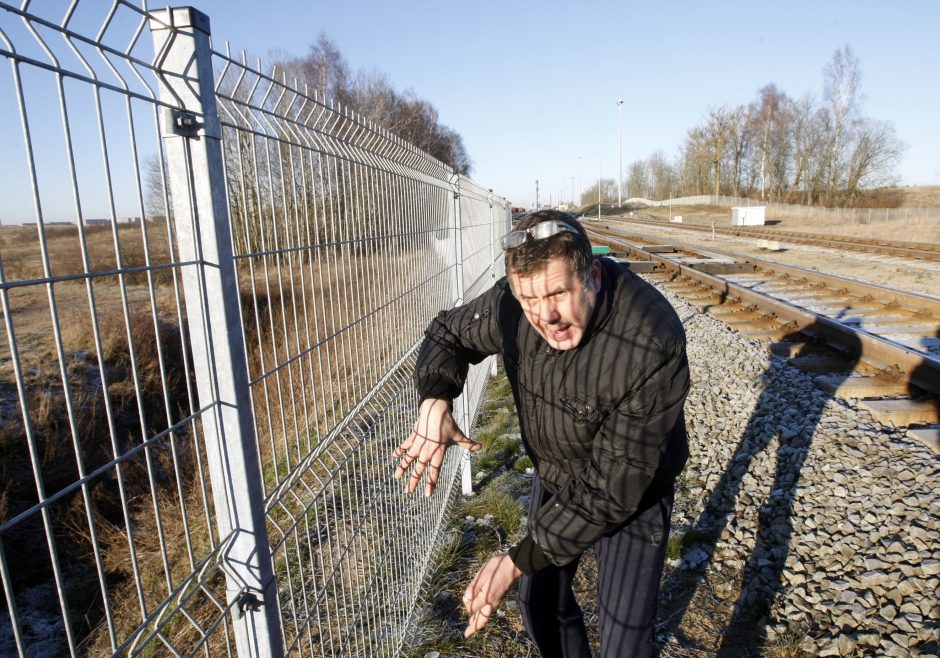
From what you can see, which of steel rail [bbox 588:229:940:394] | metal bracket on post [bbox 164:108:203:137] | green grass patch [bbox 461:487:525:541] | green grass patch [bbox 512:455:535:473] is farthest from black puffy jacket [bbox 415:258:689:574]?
steel rail [bbox 588:229:940:394]

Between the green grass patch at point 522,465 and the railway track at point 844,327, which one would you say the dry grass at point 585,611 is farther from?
the railway track at point 844,327

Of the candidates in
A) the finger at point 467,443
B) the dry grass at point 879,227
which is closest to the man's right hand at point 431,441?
the finger at point 467,443

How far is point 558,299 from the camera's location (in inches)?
78.0

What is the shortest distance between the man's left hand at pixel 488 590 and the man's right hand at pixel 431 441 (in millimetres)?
486

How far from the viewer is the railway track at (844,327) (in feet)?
19.2

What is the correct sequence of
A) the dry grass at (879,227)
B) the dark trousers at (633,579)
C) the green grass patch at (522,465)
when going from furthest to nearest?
1. the dry grass at (879,227)
2. the green grass patch at (522,465)
3. the dark trousers at (633,579)

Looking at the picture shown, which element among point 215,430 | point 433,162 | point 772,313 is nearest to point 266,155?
point 215,430

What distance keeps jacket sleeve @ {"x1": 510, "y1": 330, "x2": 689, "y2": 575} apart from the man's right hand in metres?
0.53

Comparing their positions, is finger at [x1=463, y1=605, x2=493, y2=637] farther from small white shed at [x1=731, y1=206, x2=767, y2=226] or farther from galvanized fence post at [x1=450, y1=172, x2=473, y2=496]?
small white shed at [x1=731, y1=206, x2=767, y2=226]

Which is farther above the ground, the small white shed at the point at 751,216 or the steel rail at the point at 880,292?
the small white shed at the point at 751,216

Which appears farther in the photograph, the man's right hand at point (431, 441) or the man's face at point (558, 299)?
the man's right hand at point (431, 441)

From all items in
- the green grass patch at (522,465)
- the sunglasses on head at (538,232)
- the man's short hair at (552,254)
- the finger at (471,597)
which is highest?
the sunglasses on head at (538,232)

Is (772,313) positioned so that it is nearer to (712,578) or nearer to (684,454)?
(712,578)

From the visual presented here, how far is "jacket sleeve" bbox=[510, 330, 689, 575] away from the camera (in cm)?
192
